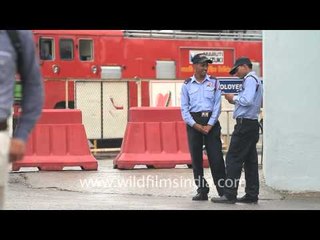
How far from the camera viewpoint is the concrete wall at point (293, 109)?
8570 millimetres

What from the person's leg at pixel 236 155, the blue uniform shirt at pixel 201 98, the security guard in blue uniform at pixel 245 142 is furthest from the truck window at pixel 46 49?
the person's leg at pixel 236 155

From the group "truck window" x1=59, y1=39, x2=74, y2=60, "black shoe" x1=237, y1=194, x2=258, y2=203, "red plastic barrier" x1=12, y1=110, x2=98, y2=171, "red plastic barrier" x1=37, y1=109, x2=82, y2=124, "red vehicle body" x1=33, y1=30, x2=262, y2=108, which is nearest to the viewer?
"black shoe" x1=237, y1=194, x2=258, y2=203

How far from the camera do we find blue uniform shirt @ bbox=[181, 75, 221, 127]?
8.30 metres

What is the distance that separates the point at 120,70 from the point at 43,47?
2341mm

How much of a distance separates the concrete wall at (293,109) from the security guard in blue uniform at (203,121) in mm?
915

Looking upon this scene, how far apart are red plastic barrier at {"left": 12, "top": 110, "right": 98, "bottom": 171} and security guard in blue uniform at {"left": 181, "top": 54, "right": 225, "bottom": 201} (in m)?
3.55

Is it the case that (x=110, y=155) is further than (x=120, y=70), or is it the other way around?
(x=120, y=70)

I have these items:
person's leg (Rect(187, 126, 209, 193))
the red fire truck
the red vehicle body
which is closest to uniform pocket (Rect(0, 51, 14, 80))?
person's leg (Rect(187, 126, 209, 193))

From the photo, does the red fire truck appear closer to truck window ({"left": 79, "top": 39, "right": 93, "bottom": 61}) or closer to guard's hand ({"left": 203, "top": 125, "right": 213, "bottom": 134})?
truck window ({"left": 79, "top": 39, "right": 93, "bottom": 61})

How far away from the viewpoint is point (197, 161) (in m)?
8.34

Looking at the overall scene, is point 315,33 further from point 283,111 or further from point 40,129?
point 40,129

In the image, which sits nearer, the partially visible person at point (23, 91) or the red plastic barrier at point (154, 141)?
the partially visible person at point (23, 91)

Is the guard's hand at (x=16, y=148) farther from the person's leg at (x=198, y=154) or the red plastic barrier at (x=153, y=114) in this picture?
the red plastic barrier at (x=153, y=114)
